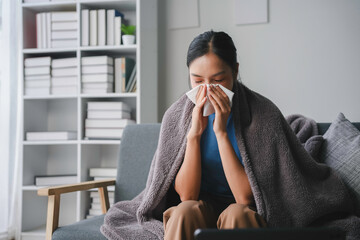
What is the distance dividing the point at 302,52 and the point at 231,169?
1695mm

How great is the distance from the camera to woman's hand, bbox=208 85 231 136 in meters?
1.47

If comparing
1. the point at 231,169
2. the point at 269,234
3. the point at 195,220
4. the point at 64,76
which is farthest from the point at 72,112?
the point at 269,234

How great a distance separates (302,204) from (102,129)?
173 cm

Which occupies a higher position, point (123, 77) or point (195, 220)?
point (123, 77)

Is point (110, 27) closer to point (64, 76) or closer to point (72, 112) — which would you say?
point (64, 76)

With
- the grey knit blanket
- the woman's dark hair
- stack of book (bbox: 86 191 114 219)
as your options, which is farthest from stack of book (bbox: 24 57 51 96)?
the woman's dark hair

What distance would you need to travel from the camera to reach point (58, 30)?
293 centimetres

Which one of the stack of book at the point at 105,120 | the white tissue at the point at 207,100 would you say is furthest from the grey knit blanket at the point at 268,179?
the stack of book at the point at 105,120

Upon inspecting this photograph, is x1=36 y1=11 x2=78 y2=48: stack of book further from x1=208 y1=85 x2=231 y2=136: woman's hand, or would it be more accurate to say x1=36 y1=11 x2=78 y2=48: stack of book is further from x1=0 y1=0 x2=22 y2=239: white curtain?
x1=208 y1=85 x2=231 y2=136: woman's hand

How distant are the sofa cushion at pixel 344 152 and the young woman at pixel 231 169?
0.08 metres

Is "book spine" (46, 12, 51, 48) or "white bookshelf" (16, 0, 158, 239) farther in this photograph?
"book spine" (46, 12, 51, 48)

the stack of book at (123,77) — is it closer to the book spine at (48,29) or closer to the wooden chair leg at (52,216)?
the book spine at (48,29)

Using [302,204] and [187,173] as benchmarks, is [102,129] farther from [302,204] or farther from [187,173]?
[302,204]

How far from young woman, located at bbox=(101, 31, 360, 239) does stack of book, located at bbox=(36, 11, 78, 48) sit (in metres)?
1.61
